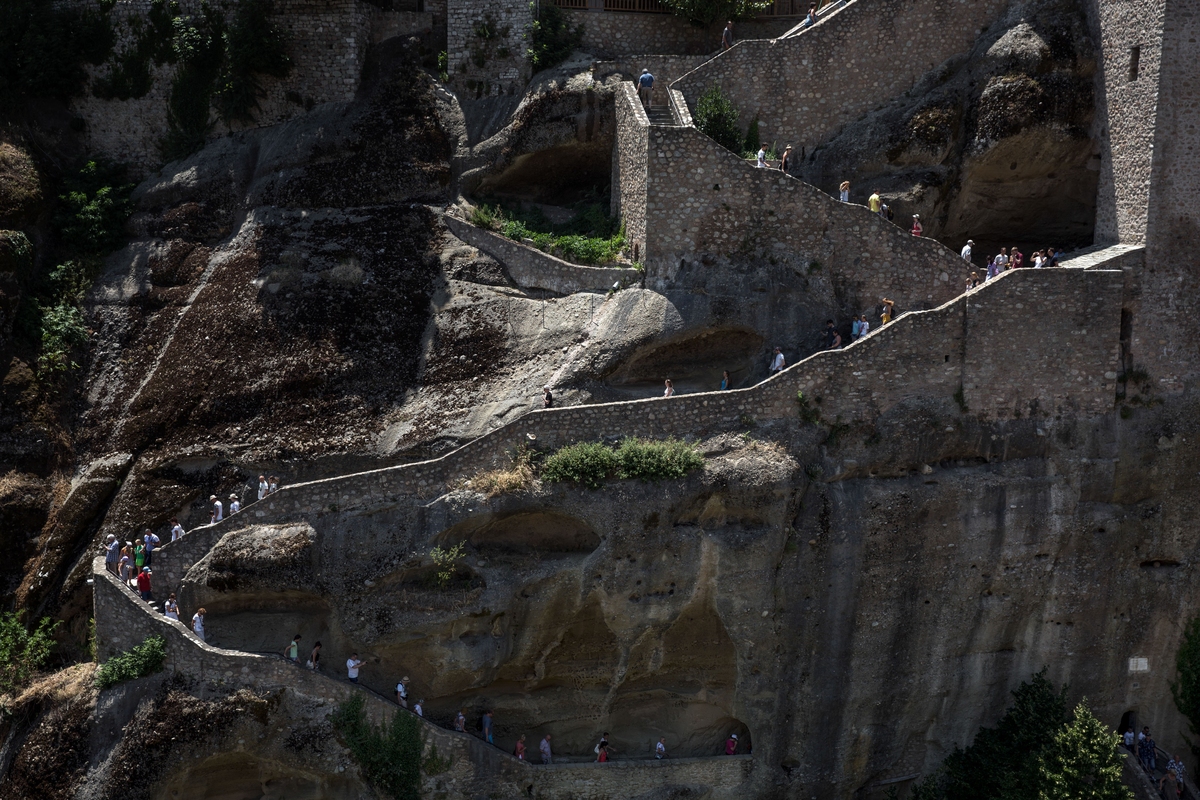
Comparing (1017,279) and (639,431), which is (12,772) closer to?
(639,431)

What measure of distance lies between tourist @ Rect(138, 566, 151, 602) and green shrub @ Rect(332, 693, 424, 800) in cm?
372

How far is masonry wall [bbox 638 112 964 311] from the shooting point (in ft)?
81.2

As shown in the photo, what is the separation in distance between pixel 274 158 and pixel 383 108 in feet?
8.12

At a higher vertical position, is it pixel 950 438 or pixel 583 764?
pixel 950 438

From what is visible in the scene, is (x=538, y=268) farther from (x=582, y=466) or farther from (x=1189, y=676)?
(x=1189, y=676)

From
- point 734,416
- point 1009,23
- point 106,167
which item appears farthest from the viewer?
point 106,167

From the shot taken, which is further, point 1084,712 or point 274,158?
point 274,158

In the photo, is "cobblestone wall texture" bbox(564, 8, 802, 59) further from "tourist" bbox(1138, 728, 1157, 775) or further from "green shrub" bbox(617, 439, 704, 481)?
"tourist" bbox(1138, 728, 1157, 775)

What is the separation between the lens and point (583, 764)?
24.1m

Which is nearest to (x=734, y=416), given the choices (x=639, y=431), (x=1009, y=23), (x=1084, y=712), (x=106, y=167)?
(x=639, y=431)

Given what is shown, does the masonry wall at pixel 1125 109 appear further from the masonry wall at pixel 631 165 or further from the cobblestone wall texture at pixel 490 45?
the cobblestone wall texture at pixel 490 45

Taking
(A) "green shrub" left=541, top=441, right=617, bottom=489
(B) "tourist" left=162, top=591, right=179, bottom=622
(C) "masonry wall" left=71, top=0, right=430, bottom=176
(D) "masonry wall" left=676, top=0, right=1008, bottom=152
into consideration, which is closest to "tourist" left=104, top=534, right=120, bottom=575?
(B) "tourist" left=162, top=591, right=179, bottom=622

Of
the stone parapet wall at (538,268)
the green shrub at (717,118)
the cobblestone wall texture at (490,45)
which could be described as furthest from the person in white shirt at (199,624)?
the green shrub at (717,118)

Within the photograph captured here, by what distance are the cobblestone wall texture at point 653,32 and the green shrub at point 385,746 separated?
14398mm
